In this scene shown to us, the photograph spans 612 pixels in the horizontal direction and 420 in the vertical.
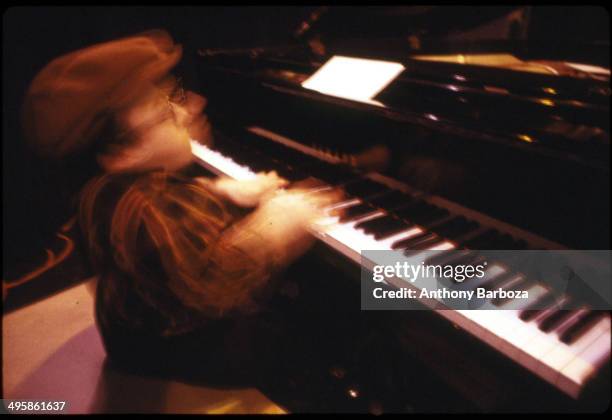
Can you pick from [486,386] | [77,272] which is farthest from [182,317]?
[77,272]

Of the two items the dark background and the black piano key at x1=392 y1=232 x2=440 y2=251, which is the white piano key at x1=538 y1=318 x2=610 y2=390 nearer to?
the black piano key at x1=392 y1=232 x2=440 y2=251

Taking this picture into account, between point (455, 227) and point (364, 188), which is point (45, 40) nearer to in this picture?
point (364, 188)

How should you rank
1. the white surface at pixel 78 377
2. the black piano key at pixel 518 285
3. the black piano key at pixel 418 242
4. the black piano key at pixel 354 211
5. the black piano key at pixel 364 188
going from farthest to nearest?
the white surface at pixel 78 377
the black piano key at pixel 364 188
the black piano key at pixel 354 211
the black piano key at pixel 418 242
the black piano key at pixel 518 285

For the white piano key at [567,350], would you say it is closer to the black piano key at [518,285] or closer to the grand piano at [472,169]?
the grand piano at [472,169]

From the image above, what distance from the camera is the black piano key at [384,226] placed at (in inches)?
62.4

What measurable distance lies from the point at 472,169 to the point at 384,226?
0.40 metres

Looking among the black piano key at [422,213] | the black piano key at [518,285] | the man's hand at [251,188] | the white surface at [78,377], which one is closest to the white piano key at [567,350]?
the black piano key at [518,285]

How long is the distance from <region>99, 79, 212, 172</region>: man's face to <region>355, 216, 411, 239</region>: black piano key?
32.8 inches

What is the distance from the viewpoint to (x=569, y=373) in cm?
98

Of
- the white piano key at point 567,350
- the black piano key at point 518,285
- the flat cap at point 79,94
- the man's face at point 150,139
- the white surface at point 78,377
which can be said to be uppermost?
the flat cap at point 79,94

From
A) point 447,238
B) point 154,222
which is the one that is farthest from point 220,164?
point 447,238

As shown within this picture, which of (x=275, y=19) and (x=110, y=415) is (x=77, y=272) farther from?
(x=275, y=19)

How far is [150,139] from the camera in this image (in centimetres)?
159

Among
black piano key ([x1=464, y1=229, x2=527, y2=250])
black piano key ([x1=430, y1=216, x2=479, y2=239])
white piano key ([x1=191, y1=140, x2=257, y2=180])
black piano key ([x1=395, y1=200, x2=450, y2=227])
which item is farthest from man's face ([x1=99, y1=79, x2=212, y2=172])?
black piano key ([x1=464, y1=229, x2=527, y2=250])
